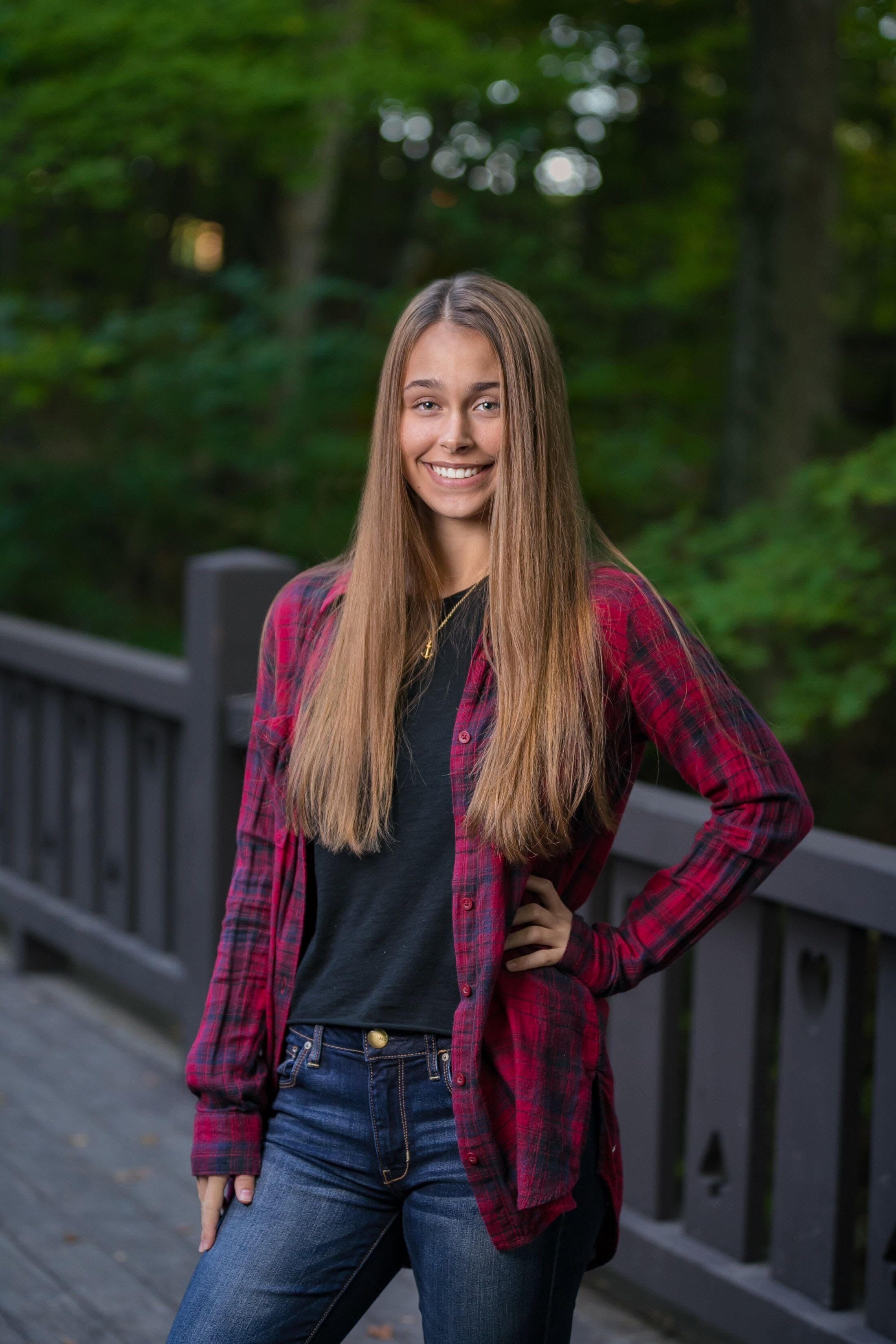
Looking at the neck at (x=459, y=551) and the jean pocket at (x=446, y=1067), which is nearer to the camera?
the jean pocket at (x=446, y=1067)

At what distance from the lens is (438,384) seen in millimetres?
1675

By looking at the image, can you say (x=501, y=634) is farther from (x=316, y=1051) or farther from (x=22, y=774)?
(x=22, y=774)

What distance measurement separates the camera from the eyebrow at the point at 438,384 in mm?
1664

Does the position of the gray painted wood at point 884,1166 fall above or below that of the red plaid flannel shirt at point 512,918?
below

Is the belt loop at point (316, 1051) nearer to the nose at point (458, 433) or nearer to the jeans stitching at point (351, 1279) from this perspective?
the jeans stitching at point (351, 1279)

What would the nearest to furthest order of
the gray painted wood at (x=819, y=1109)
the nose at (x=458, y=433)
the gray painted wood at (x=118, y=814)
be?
the nose at (x=458, y=433) < the gray painted wood at (x=819, y=1109) < the gray painted wood at (x=118, y=814)

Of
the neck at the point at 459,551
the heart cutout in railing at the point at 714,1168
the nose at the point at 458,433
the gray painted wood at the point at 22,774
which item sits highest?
the nose at the point at 458,433

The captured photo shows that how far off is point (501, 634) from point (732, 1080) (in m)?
1.36

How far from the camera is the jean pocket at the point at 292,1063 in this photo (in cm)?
167

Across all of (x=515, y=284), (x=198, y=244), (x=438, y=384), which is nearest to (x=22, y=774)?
(x=438, y=384)

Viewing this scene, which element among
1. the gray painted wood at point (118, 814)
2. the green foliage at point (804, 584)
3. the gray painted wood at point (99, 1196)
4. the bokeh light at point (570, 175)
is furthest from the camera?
the bokeh light at point (570, 175)

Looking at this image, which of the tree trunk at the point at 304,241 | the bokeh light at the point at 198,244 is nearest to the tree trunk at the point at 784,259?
the tree trunk at the point at 304,241

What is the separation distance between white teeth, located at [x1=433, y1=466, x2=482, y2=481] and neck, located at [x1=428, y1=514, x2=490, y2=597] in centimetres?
6

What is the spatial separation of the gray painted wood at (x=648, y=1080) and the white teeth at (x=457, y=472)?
1319mm
